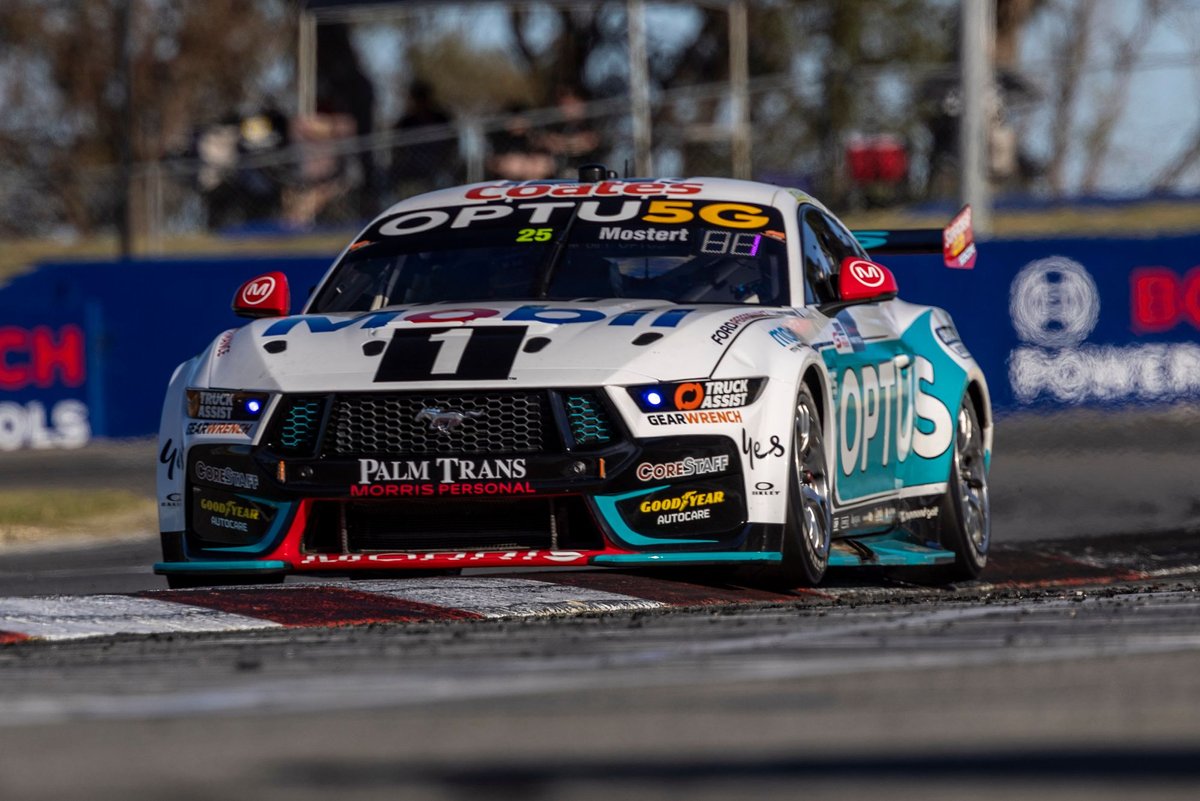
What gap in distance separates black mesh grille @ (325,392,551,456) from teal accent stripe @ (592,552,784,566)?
39 cm

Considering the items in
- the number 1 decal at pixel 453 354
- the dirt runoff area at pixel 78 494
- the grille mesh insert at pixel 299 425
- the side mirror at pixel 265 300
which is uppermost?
the side mirror at pixel 265 300

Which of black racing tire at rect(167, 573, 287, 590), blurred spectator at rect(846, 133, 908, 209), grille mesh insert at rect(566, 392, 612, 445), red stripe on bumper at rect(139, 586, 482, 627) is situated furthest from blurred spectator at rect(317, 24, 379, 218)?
red stripe on bumper at rect(139, 586, 482, 627)

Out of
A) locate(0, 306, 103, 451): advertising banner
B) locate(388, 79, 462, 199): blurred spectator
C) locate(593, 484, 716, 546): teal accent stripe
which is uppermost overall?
locate(388, 79, 462, 199): blurred spectator

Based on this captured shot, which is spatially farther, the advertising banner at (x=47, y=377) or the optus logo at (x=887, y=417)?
the advertising banner at (x=47, y=377)

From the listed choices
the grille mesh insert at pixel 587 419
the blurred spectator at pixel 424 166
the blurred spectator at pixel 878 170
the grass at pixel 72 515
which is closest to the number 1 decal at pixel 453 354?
the grille mesh insert at pixel 587 419

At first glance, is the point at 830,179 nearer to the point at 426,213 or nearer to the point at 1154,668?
the point at 426,213

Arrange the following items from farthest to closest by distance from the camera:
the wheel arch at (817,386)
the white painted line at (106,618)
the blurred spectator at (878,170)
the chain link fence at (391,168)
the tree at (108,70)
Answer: the tree at (108,70) → the blurred spectator at (878,170) → the chain link fence at (391,168) → the wheel arch at (817,386) → the white painted line at (106,618)

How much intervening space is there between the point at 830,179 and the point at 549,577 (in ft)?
52.6

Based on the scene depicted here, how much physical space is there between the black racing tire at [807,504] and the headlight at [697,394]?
7.7 inches

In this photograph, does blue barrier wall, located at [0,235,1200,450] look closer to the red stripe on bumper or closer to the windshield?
the windshield

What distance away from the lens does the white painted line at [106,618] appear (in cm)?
622

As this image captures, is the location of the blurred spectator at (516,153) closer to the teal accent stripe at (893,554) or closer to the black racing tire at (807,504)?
the teal accent stripe at (893,554)

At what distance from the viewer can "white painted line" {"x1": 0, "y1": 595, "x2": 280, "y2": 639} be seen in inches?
245

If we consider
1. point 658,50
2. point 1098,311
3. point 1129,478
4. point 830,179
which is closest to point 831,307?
point 1129,478
